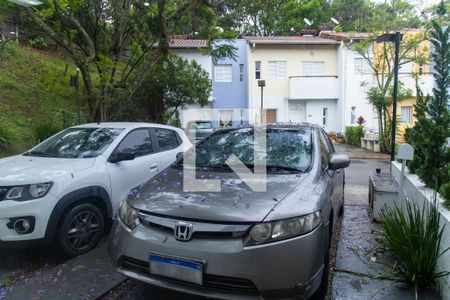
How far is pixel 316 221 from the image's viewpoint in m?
2.66

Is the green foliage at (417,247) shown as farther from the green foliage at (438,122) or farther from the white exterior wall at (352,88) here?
the white exterior wall at (352,88)

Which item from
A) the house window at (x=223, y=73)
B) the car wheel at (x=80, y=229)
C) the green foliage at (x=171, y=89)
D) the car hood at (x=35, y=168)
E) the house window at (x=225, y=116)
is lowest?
the car wheel at (x=80, y=229)

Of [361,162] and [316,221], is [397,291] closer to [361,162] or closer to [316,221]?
[316,221]

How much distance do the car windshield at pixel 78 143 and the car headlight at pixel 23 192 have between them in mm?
912

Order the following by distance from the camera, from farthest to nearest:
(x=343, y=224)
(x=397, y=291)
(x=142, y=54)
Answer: (x=142, y=54) → (x=343, y=224) → (x=397, y=291)

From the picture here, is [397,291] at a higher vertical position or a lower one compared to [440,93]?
lower

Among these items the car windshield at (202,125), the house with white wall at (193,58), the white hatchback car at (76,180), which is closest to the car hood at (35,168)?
the white hatchback car at (76,180)

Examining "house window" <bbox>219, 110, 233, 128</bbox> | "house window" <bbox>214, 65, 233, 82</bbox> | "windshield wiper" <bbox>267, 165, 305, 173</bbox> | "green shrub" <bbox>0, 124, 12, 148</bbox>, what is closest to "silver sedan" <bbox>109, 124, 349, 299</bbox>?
"windshield wiper" <bbox>267, 165, 305, 173</bbox>

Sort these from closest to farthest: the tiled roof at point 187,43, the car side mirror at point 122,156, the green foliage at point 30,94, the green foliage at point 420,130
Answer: the green foliage at point 420,130
the car side mirror at point 122,156
the green foliage at point 30,94
the tiled roof at point 187,43

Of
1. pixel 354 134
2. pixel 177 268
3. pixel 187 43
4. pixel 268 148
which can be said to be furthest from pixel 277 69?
pixel 177 268

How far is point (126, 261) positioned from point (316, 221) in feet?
5.22

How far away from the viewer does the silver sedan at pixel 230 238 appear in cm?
241

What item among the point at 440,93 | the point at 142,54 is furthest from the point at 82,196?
the point at 142,54

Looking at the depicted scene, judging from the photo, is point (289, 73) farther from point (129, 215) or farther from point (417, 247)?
point (129, 215)
